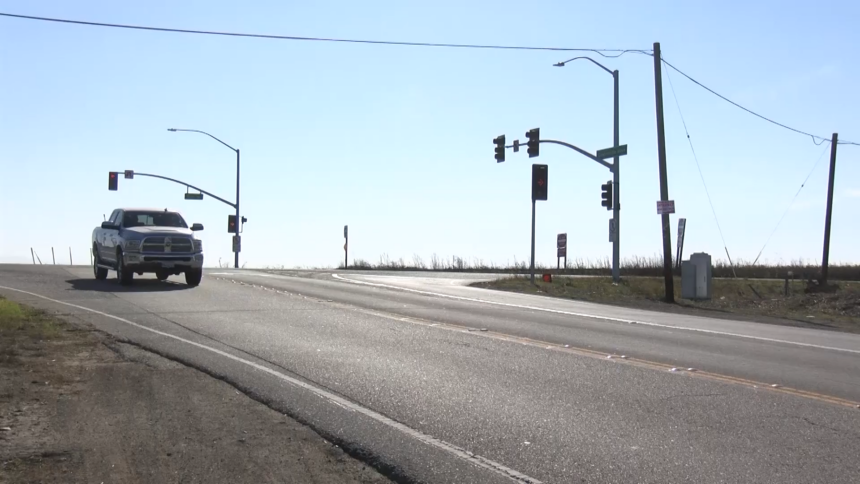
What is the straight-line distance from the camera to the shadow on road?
21.6 meters

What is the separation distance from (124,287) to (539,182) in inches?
603

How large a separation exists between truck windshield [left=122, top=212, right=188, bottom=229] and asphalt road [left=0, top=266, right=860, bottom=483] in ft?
18.2

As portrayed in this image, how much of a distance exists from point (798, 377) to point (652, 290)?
2105 centimetres

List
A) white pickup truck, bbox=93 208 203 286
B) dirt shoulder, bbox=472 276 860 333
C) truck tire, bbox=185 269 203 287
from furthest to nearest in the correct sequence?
truck tire, bbox=185 269 203 287 < dirt shoulder, bbox=472 276 860 333 < white pickup truck, bbox=93 208 203 286

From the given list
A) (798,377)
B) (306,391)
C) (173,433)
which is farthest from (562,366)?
(173,433)

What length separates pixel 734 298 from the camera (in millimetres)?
30344

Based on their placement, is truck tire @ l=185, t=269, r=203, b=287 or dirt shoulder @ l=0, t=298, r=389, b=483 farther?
truck tire @ l=185, t=269, r=203, b=287

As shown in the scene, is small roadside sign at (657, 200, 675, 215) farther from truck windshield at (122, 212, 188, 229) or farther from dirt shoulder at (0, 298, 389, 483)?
dirt shoulder at (0, 298, 389, 483)

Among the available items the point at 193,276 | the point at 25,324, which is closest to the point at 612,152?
the point at 193,276

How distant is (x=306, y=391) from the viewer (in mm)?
8672

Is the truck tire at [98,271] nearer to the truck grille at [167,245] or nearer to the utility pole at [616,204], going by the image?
the truck grille at [167,245]

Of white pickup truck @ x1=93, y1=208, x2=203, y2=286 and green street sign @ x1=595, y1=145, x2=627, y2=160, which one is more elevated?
green street sign @ x1=595, y1=145, x2=627, y2=160

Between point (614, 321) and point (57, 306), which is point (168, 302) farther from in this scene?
point (614, 321)

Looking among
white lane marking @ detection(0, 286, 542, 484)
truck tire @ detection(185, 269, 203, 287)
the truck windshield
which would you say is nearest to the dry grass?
white lane marking @ detection(0, 286, 542, 484)
